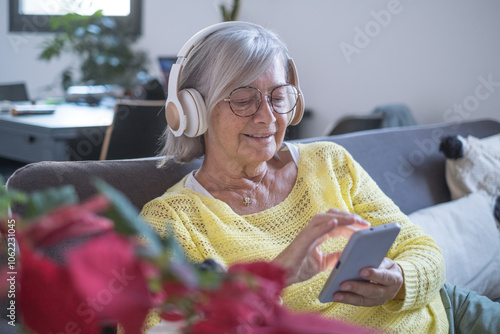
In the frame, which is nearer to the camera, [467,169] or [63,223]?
[63,223]

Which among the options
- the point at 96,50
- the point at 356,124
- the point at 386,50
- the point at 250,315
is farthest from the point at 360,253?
the point at 96,50

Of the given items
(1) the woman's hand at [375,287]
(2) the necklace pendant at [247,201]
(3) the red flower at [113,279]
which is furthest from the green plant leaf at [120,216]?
(2) the necklace pendant at [247,201]

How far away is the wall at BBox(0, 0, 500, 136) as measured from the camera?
3.44 meters

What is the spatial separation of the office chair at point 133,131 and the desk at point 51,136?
294 mm

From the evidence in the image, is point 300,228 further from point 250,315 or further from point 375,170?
point 250,315

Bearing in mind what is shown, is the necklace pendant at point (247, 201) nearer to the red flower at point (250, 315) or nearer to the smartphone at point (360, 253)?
the smartphone at point (360, 253)

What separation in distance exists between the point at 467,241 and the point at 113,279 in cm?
172

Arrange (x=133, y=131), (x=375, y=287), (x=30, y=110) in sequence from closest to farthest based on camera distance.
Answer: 1. (x=375, y=287)
2. (x=133, y=131)
3. (x=30, y=110)

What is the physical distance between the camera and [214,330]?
13.6 inches

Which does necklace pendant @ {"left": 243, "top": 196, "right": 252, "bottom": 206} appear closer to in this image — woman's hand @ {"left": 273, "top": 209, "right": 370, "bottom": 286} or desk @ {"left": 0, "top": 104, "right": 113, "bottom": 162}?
woman's hand @ {"left": 273, "top": 209, "right": 370, "bottom": 286}

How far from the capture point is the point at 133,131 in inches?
99.5

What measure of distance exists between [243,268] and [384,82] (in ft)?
12.5

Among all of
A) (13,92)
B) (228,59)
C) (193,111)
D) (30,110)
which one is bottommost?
(13,92)

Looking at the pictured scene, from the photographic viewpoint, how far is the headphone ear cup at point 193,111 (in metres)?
1.36
